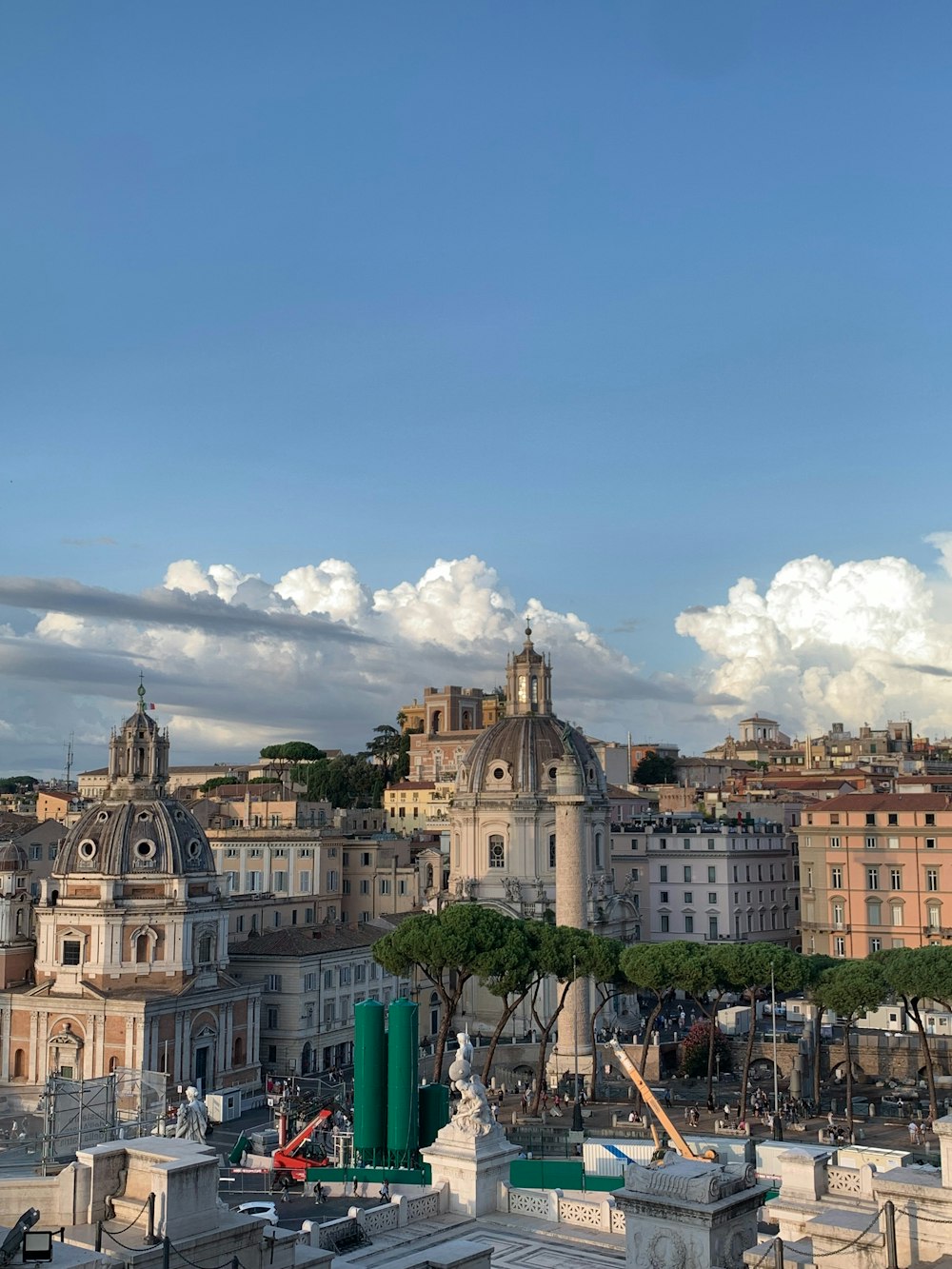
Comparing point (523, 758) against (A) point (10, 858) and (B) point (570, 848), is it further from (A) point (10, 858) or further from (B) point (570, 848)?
(A) point (10, 858)

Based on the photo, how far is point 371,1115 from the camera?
35.9 metres

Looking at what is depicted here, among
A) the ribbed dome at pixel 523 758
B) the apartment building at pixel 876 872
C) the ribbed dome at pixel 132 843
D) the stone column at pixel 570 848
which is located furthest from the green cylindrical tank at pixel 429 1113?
the apartment building at pixel 876 872

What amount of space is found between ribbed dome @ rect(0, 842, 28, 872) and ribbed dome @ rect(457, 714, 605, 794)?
27.4m

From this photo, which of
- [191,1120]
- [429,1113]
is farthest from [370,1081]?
[191,1120]

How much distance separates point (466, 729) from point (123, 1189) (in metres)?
147

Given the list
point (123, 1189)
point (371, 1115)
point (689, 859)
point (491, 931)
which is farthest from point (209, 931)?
point (123, 1189)

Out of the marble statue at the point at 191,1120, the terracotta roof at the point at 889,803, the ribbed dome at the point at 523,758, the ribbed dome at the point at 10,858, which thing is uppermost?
the ribbed dome at the point at 523,758

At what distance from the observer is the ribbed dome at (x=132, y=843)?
6266 cm

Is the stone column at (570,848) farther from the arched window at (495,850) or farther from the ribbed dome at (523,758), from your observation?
the arched window at (495,850)

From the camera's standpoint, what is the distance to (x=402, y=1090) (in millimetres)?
35281

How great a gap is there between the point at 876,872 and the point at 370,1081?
4947 cm

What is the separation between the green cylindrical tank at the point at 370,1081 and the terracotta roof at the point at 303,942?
99.3 ft

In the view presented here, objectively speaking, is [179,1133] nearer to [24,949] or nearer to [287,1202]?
[287,1202]

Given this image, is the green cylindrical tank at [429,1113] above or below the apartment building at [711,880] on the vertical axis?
below
